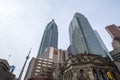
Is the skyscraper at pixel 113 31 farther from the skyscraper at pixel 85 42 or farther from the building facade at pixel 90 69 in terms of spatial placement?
the building facade at pixel 90 69

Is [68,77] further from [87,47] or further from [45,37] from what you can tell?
[45,37]

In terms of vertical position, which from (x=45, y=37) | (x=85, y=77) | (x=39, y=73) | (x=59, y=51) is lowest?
(x=85, y=77)

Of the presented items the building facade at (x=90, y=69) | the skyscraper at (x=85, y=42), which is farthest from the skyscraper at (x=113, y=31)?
the building facade at (x=90, y=69)

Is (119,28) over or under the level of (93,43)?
over

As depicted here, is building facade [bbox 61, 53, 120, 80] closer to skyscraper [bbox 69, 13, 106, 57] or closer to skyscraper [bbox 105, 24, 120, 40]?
skyscraper [bbox 69, 13, 106, 57]

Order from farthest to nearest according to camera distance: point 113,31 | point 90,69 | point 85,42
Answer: point 113,31 < point 85,42 < point 90,69

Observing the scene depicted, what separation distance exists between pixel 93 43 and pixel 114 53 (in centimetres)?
5199

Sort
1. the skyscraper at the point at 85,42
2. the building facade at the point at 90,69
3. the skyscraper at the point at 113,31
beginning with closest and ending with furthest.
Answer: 1. the building facade at the point at 90,69
2. the skyscraper at the point at 85,42
3. the skyscraper at the point at 113,31

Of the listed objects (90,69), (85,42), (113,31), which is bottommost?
(90,69)

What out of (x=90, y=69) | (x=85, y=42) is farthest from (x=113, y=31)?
(x=90, y=69)

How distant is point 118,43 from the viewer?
105125 millimetres

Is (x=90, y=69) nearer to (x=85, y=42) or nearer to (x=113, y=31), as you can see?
(x=85, y=42)

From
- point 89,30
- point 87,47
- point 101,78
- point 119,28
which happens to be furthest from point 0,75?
point 119,28

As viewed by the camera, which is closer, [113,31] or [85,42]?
[85,42]
